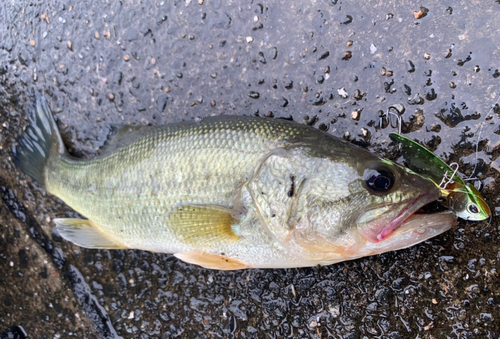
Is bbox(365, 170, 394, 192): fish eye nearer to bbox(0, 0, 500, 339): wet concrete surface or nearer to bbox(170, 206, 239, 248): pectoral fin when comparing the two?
bbox(0, 0, 500, 339): wet concrete surface

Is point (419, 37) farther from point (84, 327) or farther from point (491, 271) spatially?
point (84, 327)

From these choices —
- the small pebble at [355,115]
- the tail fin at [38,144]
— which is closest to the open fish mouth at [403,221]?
the small pebble at [355,115]

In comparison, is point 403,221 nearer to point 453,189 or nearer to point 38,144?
point 453,189

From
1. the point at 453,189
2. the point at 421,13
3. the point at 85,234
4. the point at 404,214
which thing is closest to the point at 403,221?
the point at 404,214

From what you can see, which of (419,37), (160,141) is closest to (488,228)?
(419,37)

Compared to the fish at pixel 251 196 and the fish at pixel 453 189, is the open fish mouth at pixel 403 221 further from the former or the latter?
the fish at pixel 453 189
